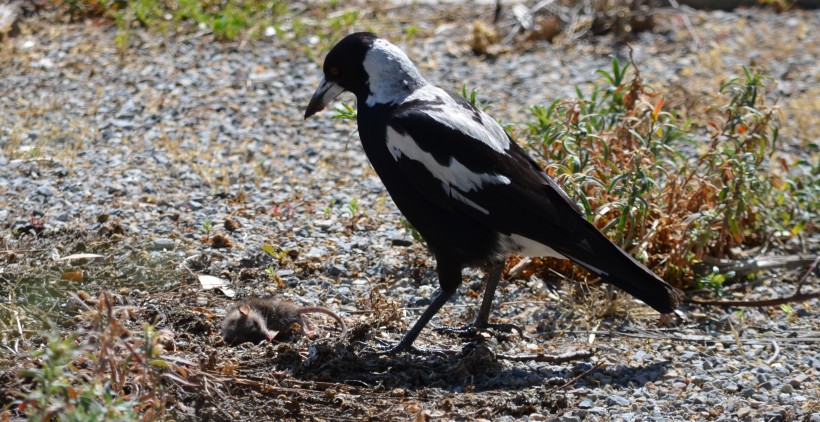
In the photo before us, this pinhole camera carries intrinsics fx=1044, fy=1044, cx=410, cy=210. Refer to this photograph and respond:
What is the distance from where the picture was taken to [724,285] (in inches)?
192

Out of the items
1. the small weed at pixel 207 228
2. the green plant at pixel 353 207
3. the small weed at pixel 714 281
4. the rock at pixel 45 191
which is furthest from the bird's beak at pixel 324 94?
the small weed at pixel 714 281

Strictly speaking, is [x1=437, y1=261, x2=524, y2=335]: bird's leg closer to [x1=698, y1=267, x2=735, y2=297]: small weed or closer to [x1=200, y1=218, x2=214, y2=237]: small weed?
[x1=698, y1=267, x2=735, y2=297]: small weed

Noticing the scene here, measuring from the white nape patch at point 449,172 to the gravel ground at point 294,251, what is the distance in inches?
23.5

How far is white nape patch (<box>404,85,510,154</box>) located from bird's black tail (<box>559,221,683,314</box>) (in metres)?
0.49

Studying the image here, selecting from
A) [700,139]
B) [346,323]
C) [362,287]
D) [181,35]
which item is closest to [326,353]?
[346,323]

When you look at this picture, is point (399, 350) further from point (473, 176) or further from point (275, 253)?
point (275, 253)

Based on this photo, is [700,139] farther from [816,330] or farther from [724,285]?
[816,330]

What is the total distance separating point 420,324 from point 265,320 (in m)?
0.60

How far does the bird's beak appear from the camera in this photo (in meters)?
4.65

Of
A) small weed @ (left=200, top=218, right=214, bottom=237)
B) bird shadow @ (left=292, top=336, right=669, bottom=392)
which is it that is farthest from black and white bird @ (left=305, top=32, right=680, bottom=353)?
small weed @ (left=200, top=218, right=214, bottom=237)

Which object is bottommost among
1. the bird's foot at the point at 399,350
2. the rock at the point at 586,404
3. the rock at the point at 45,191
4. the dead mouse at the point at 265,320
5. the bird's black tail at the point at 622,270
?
the bird's foot at the point at 399,350

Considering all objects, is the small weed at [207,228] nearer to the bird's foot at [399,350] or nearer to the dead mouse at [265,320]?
the dead mouse at [265,320]

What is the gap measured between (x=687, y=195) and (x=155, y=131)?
9.76ft

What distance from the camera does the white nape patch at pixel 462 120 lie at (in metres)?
4.11
